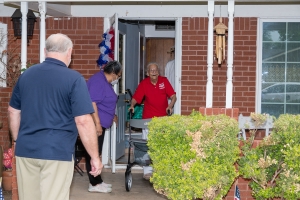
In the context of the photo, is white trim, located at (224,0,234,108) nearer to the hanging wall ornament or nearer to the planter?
the hanging wall ornament

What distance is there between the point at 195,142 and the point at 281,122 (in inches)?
41.0

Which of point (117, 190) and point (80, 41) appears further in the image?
point (80, 41)

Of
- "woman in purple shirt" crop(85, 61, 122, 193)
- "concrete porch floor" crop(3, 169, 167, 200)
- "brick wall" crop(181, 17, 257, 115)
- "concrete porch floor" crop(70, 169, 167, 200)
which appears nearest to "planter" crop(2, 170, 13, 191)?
"concrete porch floor" crop(3, 169, 167, 200)

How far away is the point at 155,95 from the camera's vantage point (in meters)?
8.91

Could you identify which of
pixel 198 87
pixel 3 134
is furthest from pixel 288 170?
pixel 3 134

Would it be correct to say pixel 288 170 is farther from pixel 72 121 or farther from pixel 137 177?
pixel 137 177

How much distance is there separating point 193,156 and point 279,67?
393 centimetres

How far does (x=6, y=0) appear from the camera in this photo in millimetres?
7492

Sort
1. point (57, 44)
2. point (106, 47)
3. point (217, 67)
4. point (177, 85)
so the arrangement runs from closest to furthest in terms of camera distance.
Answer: point (57, 44) < point (106, 47) < point (217, 67) < point (177, 85)

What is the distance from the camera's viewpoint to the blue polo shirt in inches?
175

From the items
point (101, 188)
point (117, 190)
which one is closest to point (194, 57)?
point (117, 190)

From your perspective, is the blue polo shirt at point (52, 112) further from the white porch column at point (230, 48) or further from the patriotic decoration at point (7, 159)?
the patriotic decoration at point (7, 159)

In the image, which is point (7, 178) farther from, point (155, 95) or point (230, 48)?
point (230, 48)

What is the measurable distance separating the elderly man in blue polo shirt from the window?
499 centimetres
